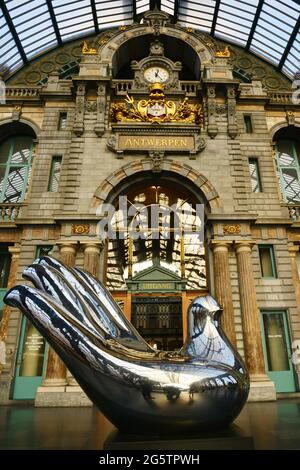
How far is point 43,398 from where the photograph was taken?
10.2 m

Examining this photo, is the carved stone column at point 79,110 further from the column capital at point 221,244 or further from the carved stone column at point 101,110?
the column capital at point 221,244

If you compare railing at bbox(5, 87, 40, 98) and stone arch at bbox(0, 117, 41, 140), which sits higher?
railing at bbox(5, 87, 40, 98)

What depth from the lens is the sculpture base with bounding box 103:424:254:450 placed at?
10.8ft

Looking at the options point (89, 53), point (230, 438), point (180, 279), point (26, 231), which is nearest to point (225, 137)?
point (180, 279)

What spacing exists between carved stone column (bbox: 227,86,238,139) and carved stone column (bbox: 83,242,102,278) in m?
7.57

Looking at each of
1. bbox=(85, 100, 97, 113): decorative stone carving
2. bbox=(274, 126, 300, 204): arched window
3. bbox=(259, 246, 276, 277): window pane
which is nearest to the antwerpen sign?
bbox=(85, 100, 97, 113): decorative stone carving

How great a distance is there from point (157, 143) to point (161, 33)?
23.1ft

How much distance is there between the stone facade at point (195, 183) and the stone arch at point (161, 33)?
0.06m

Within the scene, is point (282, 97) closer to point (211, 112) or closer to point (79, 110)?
point (211, 112)

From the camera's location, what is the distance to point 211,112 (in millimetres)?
15078

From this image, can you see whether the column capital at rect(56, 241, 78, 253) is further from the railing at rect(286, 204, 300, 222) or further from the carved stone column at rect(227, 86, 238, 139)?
the railing at rect(286, 204, 300, 222)

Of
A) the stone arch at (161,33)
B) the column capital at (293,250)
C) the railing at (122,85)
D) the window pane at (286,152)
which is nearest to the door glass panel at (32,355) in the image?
the column capital at (293,250)
